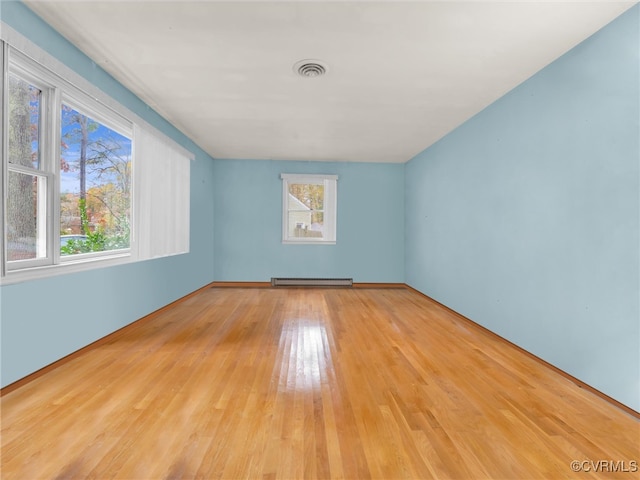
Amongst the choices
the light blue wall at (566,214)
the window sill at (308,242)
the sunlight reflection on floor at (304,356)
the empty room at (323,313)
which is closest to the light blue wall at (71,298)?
the empty room at (323,313)

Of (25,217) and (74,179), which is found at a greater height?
(74,179)

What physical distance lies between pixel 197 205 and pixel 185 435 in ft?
14.0

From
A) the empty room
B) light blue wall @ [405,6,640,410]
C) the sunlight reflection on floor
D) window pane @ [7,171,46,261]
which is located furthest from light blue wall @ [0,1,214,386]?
light blue wall @ [405,6,640,410]

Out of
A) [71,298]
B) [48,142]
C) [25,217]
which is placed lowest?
[71,298]

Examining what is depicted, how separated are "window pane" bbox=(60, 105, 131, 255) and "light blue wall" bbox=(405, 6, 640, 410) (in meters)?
4.07

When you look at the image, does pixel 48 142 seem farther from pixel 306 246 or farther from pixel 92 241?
pixel 306 246

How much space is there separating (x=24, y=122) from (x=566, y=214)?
4.13 meters

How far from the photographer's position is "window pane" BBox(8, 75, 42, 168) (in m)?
2.17

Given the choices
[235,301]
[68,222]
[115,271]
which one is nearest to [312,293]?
[235,301]

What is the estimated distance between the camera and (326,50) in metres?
2.42

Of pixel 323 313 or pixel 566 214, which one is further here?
pixel 323 313
